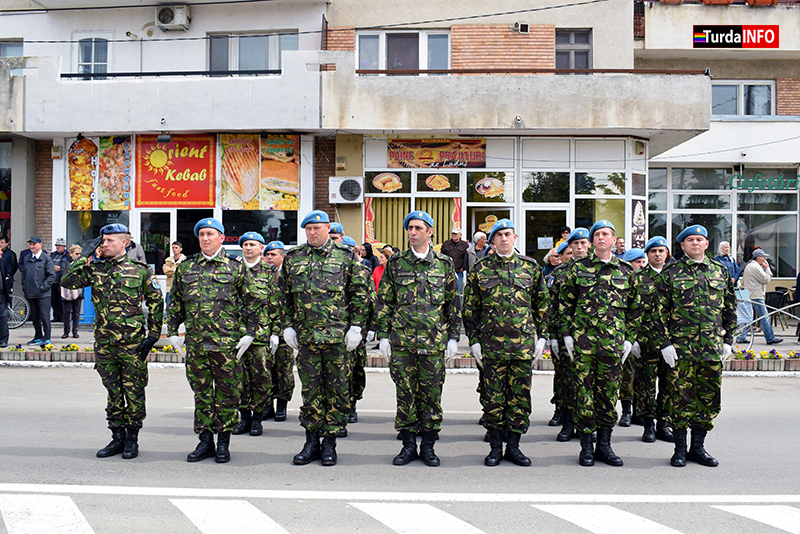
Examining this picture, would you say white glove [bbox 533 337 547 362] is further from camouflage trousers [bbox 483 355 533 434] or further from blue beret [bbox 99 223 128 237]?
blue beret [bbox 99 223 128 237]

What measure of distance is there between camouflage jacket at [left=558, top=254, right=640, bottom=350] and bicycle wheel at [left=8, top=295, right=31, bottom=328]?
13460 millimetres

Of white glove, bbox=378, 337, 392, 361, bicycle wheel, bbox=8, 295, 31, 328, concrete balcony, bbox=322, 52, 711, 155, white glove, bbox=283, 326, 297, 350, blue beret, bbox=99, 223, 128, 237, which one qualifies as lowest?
bicycle wheel, bbox=8, 295, 31, 328

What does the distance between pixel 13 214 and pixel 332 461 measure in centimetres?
1410

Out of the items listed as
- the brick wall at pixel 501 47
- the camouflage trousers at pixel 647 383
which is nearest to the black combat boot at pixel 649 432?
the camouflage trousers at pixel 647 383

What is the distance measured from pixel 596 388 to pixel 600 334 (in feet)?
1.65

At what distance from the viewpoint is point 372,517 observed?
15.1ft

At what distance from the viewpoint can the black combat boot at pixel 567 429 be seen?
6816 mm

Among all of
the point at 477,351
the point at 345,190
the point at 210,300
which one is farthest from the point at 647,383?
the point at 345,190

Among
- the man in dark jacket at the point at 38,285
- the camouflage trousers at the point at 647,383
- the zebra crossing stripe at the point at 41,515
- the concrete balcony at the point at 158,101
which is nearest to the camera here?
the zebra crossing stripe at the point at 41,515

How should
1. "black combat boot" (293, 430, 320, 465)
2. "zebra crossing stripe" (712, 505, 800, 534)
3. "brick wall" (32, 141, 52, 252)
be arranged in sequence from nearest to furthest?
"zebra crossing stripe" (712, 505, 800, 534), "black combat boot" (293, 430, 320, 465), "brick wall" (32, 141, 52, 252)

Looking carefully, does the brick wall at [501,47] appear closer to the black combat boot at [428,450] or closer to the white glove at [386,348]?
the white glove at [386,348]

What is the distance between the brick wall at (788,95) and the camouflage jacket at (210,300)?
18.7 meters

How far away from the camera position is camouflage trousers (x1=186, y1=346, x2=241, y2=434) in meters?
5.92

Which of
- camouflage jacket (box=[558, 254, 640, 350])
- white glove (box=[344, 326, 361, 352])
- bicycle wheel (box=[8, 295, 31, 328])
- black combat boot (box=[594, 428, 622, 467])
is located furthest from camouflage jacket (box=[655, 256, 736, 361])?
bicycle wheel (box=[8, 295, 31, 328])
